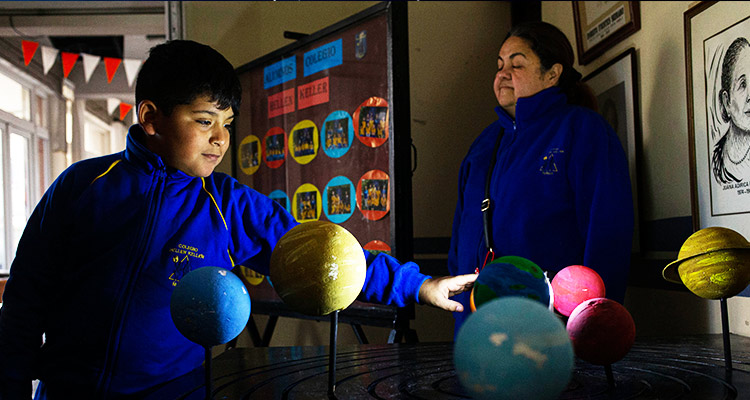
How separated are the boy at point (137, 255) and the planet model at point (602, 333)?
474 millimetres

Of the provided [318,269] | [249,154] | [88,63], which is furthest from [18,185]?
[318,269]

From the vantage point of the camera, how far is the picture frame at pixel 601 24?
2.31 meters

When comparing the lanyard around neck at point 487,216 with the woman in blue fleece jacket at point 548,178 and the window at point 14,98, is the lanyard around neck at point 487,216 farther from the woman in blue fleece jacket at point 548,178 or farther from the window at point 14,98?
the window at point 14,98

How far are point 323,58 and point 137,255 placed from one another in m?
1.67

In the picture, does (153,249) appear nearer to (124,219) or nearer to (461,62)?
(124,219)

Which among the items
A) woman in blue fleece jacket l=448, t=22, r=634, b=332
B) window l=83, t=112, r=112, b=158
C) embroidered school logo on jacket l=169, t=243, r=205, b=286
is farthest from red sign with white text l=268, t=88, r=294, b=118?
window l=83, t=112, r=112, b=158

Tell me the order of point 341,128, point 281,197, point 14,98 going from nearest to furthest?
point 341,128 < point 281,197 < point 14,98

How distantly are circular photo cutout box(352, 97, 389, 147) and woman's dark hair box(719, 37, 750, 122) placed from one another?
1.17 metres

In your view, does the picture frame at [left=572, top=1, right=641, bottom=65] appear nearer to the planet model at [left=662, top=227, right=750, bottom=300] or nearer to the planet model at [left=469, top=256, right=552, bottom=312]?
the planet model at [left=662, top=227, right=750, bottom=300]

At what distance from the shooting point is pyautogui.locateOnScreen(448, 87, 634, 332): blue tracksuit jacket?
5.74 ft

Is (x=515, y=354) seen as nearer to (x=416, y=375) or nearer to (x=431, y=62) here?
(x=416, y=375)

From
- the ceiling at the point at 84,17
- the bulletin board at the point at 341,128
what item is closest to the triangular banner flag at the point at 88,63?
the ceiling at the point at 84,17

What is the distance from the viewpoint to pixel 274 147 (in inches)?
122

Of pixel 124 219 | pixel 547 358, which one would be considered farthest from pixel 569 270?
pixel 124 219
